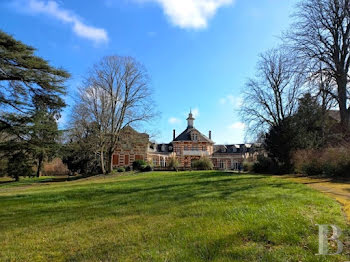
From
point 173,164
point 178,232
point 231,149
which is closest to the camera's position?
point 178,232

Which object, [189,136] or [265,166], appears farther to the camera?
[189,136]

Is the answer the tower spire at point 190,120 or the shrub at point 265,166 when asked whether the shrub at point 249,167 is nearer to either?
the shrub at point 265,166

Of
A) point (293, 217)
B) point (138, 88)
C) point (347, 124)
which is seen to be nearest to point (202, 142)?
point (138, 88)

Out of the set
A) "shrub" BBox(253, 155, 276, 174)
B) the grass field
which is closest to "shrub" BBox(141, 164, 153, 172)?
"shrub" BBox(253, 155, 276, 174)

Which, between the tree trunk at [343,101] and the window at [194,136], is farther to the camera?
the window at [194,136]

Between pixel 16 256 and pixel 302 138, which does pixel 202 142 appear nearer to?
pixel 302 138

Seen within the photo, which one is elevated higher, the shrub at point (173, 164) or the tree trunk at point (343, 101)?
the tree trunk at point (343, 101)

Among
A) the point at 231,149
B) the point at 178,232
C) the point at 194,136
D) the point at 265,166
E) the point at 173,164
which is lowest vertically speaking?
the point at 178,232

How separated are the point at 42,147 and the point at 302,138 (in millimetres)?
18986

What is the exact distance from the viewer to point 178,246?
3.92 meters

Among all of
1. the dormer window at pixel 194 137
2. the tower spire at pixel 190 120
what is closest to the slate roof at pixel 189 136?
the dormer window at pixel 194 137

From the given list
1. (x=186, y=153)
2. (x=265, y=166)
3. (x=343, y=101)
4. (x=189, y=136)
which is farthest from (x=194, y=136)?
(x=343, y=101)

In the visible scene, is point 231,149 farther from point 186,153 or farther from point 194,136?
point 186,153

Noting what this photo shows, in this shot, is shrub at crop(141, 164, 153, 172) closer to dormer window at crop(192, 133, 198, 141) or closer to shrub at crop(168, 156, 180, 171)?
shrub at crop(168, 156, 180, 171)
